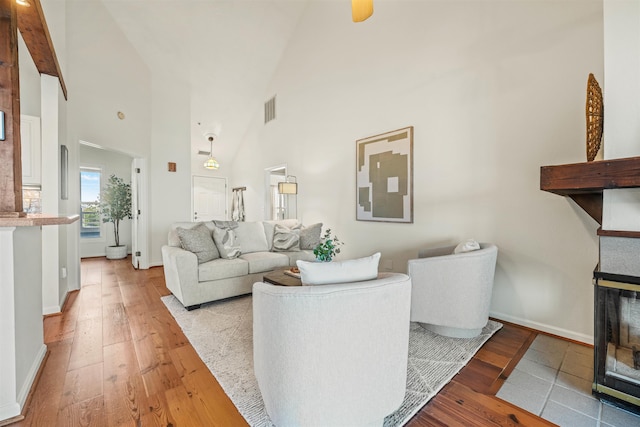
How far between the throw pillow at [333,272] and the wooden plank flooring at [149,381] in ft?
2.76

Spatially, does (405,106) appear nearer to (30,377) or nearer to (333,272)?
(333,272)

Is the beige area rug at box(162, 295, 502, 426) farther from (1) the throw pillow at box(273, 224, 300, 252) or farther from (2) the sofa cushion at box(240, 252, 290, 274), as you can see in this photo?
(1) the throw pillow at box(273, 224, 300, 252)

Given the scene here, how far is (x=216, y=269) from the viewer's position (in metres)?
2.97

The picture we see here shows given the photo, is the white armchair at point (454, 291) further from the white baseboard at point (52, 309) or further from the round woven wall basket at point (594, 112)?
the white baseboard at point (52, 309)

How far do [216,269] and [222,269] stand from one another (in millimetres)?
65

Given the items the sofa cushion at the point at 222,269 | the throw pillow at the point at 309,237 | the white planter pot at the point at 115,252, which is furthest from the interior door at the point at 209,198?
the sofa cushion at the point at 222,269

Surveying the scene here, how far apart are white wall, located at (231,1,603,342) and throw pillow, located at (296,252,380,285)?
2.04 meters

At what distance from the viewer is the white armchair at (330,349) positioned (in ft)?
3.64

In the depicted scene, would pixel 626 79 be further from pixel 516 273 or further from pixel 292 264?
pixel 292 264

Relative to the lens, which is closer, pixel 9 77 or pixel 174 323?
pixel 9 77

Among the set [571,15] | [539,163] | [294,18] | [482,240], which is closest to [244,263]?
[482,240]

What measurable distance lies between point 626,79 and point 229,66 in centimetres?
571

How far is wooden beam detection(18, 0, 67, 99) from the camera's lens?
2.02 metres

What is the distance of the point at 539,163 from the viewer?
241 centimetres
